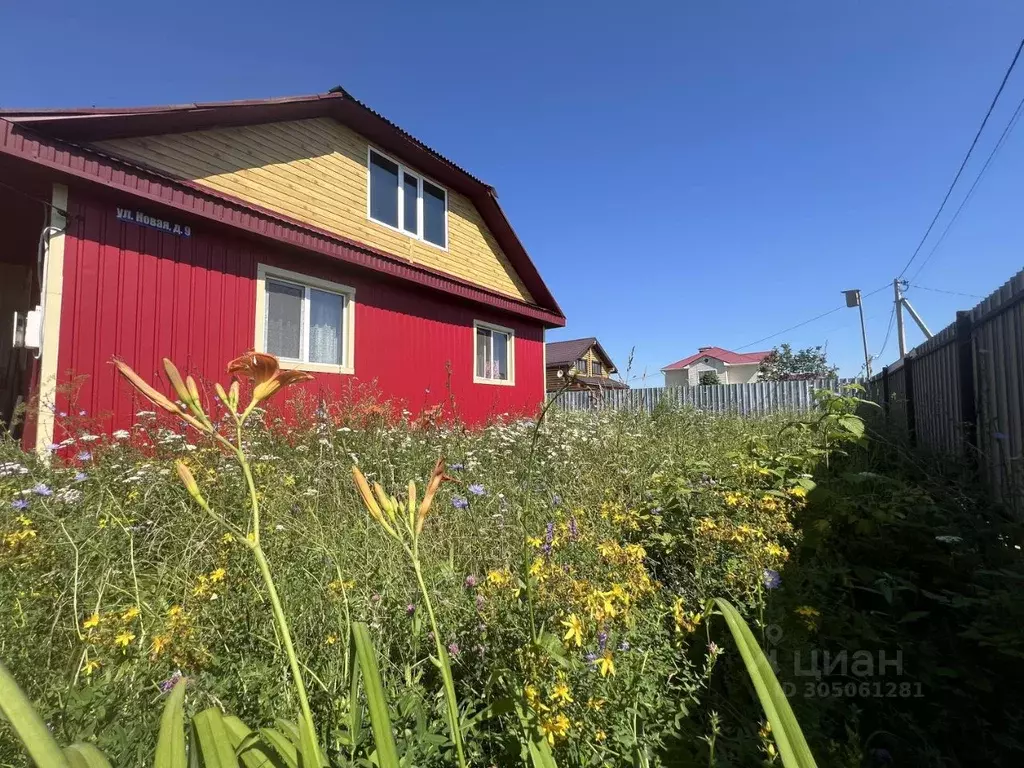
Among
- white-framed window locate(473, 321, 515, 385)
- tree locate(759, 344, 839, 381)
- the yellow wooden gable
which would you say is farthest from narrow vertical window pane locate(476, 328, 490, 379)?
tree locate(759, 344, 839, 381)

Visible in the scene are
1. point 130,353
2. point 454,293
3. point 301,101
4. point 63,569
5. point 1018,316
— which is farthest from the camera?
point 454,293

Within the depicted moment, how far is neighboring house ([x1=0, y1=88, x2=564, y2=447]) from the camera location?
436cm

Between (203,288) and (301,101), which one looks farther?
(301,101)

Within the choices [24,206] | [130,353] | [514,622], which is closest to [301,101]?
A: [24,206]

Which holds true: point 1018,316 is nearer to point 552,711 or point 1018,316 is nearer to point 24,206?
point 552,711

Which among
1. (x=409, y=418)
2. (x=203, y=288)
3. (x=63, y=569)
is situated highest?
(x=203, y=288)

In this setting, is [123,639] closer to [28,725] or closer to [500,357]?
[28,725]

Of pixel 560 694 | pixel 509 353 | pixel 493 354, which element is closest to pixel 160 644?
pixel 560 694

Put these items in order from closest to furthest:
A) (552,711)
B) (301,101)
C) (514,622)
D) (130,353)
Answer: (552,711) → (514,622) → (130,353) → (301,101)

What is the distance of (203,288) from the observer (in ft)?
17.3

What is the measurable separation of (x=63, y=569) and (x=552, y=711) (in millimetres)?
1824

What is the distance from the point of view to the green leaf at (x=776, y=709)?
30.5 inches

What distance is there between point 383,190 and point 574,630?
789 cm

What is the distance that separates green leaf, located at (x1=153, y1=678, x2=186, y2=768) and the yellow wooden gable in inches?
228
